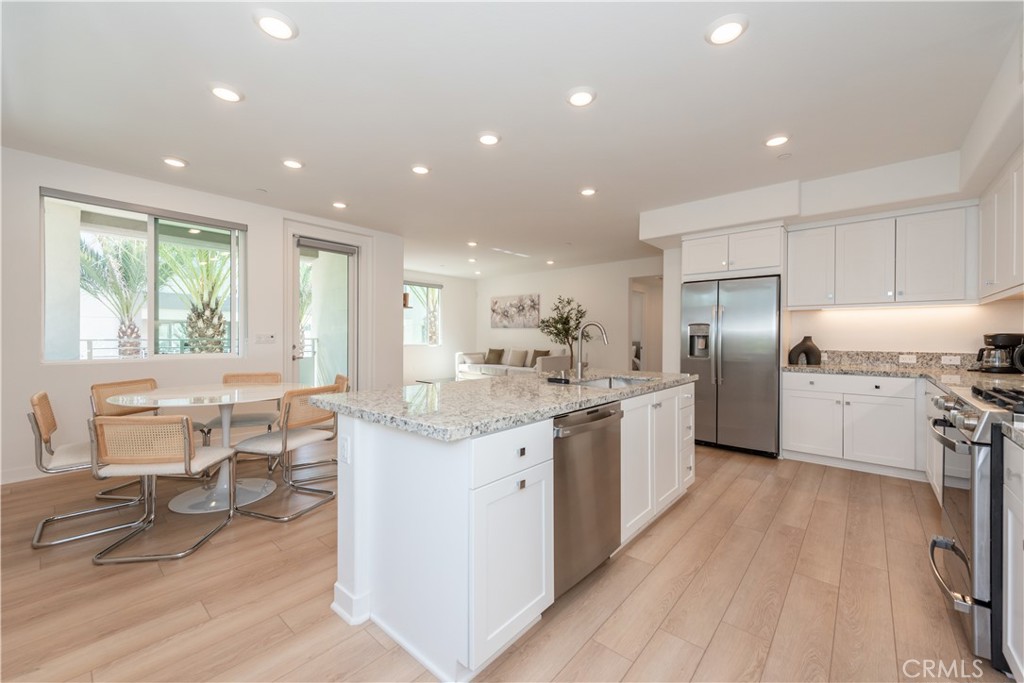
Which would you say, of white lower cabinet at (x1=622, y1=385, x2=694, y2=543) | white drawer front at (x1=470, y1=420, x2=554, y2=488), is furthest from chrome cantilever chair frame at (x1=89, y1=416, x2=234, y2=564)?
white lower cabinet at (x1=622, y1=385, x2=694, y2=543)

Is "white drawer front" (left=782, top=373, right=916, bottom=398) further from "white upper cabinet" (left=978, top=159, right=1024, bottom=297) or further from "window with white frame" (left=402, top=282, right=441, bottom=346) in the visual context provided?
"window with white frame" (left=402, top=282, right=441, bottom=346)

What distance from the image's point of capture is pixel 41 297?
10.9ft

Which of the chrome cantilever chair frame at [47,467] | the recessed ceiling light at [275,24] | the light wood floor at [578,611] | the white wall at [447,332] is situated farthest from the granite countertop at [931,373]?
the white wall at [447,332]

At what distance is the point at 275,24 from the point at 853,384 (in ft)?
15.5

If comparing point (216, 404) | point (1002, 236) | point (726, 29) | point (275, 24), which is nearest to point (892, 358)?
point (1002, 236)

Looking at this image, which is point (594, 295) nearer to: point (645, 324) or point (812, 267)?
point (645, 324)

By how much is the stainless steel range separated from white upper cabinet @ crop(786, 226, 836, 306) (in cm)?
238

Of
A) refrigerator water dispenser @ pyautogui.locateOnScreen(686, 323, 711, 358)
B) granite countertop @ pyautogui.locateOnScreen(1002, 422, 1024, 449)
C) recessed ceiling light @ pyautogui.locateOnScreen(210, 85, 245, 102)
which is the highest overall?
recessed ceiling light @ pyautogui.locateOnScreen(210, 85, 245, 102)

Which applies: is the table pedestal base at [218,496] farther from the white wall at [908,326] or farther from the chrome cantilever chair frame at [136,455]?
the white wall at [908,326]

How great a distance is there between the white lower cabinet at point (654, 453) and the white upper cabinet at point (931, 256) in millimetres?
2324

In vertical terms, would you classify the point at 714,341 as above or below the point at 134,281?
below

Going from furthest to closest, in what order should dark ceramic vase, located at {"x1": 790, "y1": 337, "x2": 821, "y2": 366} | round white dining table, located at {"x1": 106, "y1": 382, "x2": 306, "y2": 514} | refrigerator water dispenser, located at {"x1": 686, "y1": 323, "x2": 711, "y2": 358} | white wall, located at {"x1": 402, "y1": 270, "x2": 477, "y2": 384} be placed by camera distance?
white wall, located at {"x1": 402, "y1": 270, "x2": 477, "y2": 384} → refrigerator water dispenser, located at {"x1": 686, "y1": 323, "x2": 711, "y2": 358} → dark ceramic vase, located at {"x1": 790, "y1": 337, "x2": 821, "y2": 366} → round white dining table, located at {"x1": 106, "y1": 382, "x2": 306, "y2": 514}

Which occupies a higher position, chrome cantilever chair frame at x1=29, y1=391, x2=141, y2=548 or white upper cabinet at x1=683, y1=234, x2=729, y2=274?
white upper cabinet at x1=683, y1=234, x2=729, y2=274

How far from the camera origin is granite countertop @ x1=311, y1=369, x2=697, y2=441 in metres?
1.36
